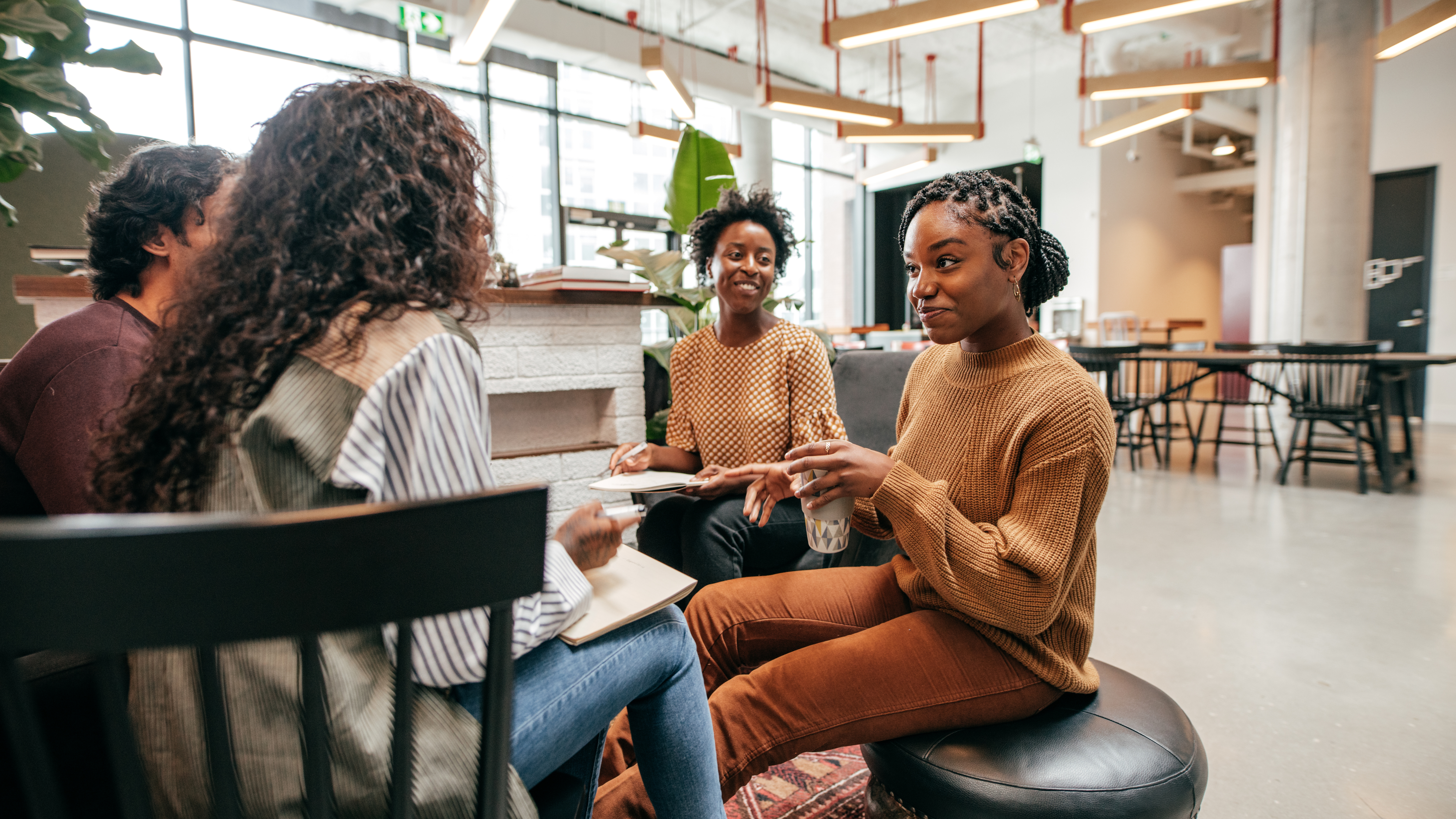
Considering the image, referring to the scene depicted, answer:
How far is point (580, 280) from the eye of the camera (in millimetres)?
2535

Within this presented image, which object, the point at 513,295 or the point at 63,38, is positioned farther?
the point at 513,295

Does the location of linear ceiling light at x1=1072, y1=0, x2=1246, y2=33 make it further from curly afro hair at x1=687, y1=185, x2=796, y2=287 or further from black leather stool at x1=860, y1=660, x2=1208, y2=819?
black leather stool at x1=860, y1=660, x2=1208, y2=819

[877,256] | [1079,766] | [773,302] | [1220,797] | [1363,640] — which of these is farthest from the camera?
[877,256]

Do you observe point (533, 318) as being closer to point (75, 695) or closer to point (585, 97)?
point (75, 695)

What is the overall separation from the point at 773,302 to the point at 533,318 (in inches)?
34.2

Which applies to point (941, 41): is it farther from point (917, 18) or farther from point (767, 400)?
point (767, 400)

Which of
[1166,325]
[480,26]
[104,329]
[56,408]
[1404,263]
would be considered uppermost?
[480,26]

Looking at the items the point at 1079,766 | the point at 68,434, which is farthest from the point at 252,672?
the point at 1079,766

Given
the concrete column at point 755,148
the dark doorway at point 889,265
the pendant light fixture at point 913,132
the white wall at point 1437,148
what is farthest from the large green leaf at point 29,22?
the dark doorway at point 889,265

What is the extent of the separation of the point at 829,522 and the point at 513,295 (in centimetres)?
162

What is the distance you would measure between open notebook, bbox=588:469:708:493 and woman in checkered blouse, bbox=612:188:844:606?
159 mm

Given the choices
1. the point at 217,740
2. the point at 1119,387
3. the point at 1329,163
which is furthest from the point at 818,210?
the point at 217,740

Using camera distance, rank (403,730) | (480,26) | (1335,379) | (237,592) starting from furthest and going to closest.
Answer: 1. (1335,379)
2. (480,26)
3. (403,730)
4. (237,592)

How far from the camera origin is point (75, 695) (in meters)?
0.84
